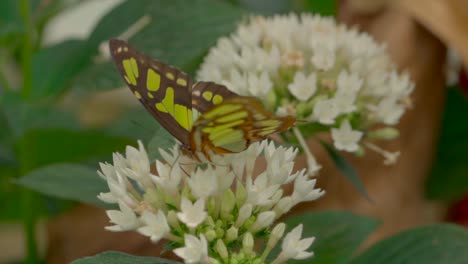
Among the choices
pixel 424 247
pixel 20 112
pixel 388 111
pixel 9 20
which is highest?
pixel 9 20

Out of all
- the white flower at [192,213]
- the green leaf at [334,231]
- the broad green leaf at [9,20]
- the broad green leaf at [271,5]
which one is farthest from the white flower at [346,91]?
the broad green leaf at [271,5]

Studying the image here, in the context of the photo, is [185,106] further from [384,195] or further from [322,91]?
[384,195]

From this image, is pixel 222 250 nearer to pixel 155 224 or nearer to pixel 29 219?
pixel 155 224

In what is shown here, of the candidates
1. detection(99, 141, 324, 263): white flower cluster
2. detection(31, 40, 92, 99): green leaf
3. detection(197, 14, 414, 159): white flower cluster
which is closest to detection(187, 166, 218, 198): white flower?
detection(99, 141, 324, 263): white flower cluster

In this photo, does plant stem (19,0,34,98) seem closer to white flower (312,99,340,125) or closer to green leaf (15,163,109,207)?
green leaf (15,163,109,207)

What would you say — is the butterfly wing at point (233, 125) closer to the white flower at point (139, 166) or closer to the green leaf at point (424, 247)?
the white flower at point (139, 166)

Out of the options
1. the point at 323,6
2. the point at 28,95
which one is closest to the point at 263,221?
the point at 28,95
